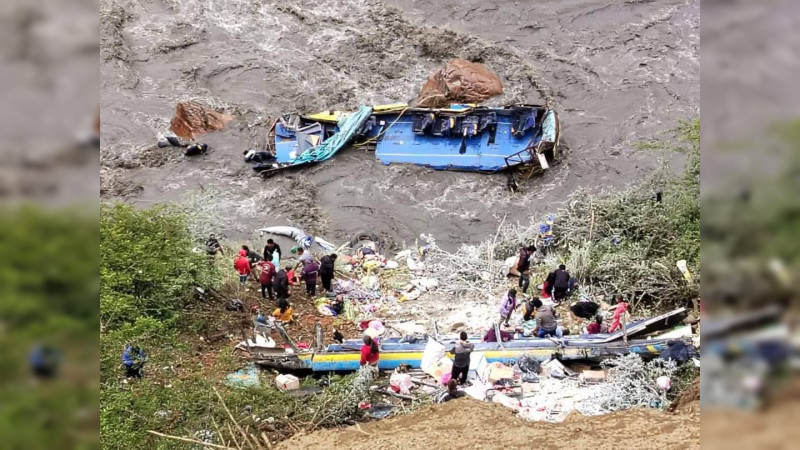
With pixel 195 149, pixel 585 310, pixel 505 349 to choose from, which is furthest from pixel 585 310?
pixel 195 149

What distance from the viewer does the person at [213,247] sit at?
43.9 feet

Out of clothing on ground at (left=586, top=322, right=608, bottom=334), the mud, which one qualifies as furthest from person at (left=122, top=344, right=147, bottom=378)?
clothing on ground at (left=586, top=322, right=608, bottom=334)

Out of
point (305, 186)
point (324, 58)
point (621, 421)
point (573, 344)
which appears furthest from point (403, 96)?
point (621, 421)

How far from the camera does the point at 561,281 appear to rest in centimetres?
1137

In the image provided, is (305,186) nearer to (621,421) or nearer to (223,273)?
(223,273)

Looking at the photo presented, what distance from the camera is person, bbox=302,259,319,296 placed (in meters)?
12.2

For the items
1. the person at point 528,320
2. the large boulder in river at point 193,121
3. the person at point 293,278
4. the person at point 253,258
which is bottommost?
the person at point 293,278

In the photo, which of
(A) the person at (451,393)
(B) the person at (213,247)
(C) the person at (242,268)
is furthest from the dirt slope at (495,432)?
(B) the person at (213,247)

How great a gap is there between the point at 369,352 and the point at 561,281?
3862 millimetres

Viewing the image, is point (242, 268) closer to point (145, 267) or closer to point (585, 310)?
point (145, 267)

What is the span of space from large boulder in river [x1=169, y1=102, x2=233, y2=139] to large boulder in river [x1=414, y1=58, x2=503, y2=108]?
235 inches

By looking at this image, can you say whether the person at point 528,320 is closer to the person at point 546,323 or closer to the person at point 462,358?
the person at point 546,323

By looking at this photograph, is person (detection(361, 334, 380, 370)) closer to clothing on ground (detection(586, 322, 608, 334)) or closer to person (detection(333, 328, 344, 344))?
person (detection(333, 328, 344, 344))

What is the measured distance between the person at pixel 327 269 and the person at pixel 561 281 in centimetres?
420
